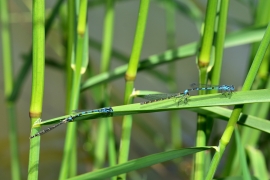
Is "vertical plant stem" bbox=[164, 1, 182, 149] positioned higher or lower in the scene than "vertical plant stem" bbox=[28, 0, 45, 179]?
higher

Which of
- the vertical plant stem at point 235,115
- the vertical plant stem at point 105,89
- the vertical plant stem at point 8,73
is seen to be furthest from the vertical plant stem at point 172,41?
the vertical plant stem at point 235,115

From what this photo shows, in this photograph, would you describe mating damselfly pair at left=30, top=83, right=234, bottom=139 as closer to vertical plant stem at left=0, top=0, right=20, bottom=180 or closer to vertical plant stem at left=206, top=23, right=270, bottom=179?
vertical plant stem at left=206, top=23, right=270, bottom=179

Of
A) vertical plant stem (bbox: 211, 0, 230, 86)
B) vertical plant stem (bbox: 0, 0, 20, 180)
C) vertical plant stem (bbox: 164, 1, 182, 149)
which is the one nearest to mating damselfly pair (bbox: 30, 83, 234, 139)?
vertical plant stem (bbox: 211, 0, 230, 86)

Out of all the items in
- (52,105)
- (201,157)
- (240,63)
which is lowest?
(201,157)

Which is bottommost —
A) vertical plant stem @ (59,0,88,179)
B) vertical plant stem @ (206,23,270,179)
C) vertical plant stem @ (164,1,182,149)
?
vertical plant stem @ (206,23,270,179)

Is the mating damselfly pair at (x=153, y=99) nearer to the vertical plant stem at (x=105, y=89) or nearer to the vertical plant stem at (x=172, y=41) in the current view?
the vertical plant stem at (x=105, y=89)

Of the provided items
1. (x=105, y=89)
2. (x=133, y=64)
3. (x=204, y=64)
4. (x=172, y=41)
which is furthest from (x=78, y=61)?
(x=172, y=41)

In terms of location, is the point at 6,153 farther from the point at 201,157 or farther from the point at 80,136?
the point at 201,157

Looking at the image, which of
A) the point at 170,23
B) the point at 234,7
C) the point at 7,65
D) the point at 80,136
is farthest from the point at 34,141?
the point at 234,7

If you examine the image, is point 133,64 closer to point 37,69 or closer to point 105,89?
point 37,69
